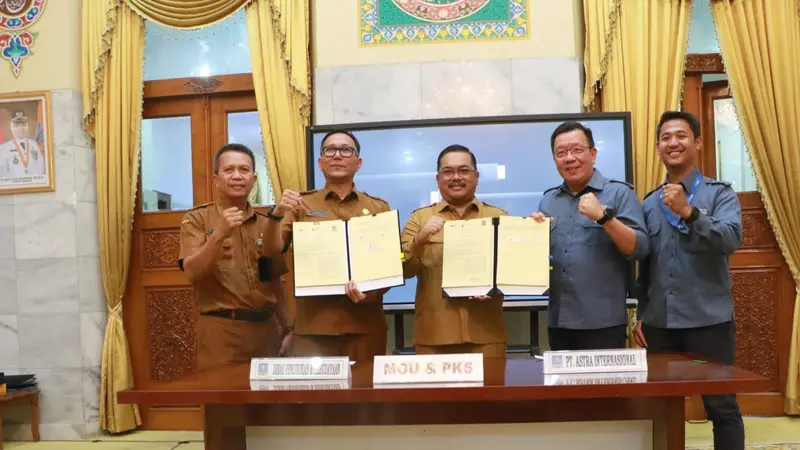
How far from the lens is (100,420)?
379 centimetres

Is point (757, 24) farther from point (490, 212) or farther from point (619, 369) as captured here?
point (619, 369)

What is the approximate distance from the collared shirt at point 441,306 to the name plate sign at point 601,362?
22.6 inches

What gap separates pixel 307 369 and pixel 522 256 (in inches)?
32.8

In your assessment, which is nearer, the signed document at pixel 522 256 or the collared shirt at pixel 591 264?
the signed document at pixel 522 256

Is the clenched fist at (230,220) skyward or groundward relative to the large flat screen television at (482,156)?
groundward

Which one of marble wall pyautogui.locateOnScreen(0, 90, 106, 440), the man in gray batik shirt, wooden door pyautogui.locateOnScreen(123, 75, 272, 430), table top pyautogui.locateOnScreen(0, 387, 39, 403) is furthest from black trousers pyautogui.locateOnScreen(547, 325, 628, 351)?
table top pyautogui.locateOnScreen(0, 387, 39, 403)

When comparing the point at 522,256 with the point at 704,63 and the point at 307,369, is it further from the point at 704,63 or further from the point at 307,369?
the point at 704,63

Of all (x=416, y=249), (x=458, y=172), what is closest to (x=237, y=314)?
(x=416, y=249)

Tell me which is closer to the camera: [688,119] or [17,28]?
[688,119]

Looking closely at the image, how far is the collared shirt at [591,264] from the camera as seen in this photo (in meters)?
2.18

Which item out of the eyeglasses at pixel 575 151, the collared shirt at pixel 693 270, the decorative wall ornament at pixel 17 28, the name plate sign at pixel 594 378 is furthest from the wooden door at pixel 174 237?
the name plate sign at pixel 594 378

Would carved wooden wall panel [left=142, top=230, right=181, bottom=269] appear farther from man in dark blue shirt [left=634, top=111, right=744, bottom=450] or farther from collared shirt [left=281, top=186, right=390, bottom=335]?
man in dark blue shirt [left=634, top=111, right=744, bottom=450]

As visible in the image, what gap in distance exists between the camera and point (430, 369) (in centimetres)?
153

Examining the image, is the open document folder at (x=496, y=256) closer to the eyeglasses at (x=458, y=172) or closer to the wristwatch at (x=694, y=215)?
the eyeglasses at (x=458, y=172)
